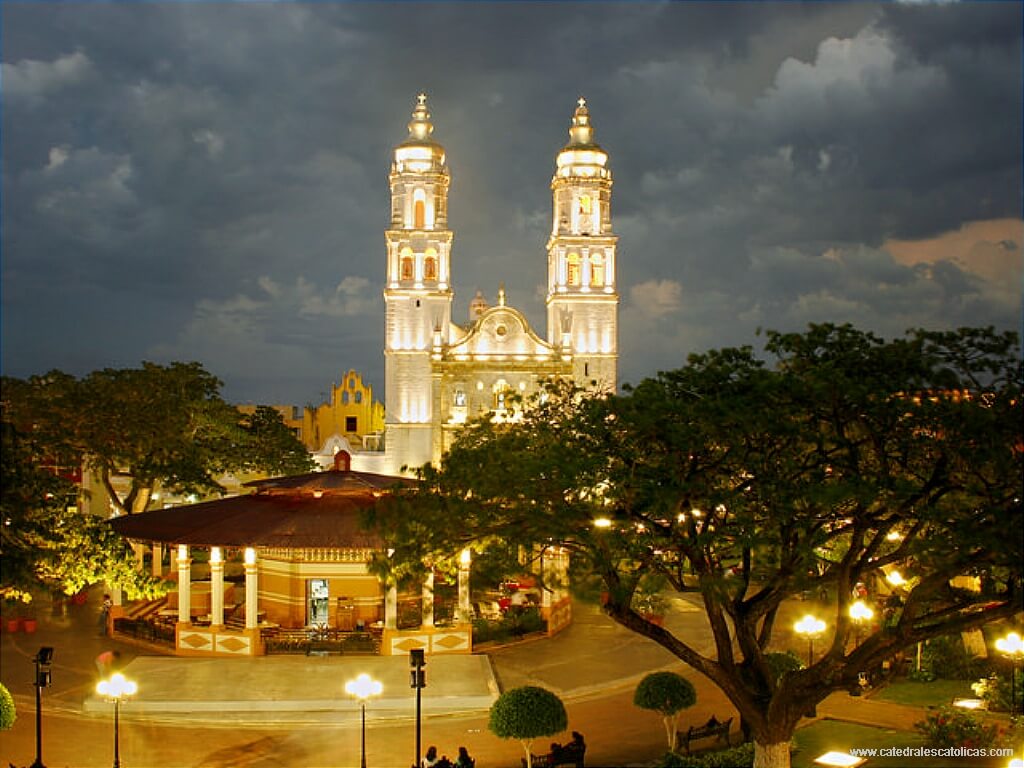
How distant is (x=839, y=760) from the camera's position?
58.3ft

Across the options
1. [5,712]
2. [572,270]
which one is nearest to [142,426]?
[5,712]

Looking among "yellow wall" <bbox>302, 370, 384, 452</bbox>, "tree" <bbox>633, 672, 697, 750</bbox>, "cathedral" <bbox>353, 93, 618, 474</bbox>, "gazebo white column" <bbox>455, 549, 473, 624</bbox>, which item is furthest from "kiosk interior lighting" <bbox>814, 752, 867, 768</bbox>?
"yellow wall" <bbox>302, 370, 384, 452</bbox>

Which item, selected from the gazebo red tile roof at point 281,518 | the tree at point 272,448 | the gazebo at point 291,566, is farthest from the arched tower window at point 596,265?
the gazebo at point 291,566

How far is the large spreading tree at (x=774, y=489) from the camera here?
14.1 meters

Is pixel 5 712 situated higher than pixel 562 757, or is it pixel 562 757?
pixel 5 712

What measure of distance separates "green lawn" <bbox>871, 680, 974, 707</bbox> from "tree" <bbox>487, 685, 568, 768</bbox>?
887 cm

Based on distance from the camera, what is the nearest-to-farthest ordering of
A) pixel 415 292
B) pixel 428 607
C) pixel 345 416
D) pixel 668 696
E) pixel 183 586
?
pixel 668 696 < pixel 428 607 < pixel 183 586 < pixel 415 292 < pixel 345 416

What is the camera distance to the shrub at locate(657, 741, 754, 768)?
16.6m

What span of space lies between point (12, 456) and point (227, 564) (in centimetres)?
2992

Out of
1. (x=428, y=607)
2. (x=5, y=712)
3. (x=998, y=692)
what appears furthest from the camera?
(x=428, y=607)

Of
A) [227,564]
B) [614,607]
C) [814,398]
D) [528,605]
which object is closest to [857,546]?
[814,398]

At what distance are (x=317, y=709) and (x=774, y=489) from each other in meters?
12.1

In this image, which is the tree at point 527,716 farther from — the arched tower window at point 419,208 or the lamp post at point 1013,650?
the arched tower window at point 419,208

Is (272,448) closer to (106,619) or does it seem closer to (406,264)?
(106,619)
